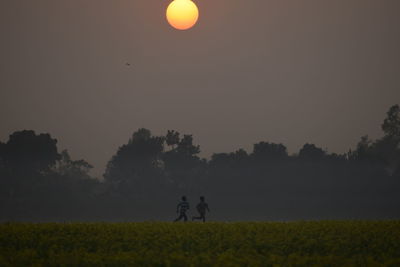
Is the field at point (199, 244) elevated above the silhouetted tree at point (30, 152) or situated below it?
below

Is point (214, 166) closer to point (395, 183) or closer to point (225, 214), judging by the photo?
point (225, 214)

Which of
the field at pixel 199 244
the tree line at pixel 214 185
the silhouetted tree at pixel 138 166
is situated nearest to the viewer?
the field at pixel 199 244

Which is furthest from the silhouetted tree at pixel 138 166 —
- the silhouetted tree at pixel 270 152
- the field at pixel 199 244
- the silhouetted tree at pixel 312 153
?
the field at pixel 199 244

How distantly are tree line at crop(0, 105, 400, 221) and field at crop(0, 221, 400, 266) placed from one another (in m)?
85.7

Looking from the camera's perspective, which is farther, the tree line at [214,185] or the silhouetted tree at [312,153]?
the silhouetted tree at [312,153]

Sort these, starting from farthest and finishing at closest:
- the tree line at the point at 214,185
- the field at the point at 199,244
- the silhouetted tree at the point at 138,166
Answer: the silhouetted tree at the point at 138,166 < the tree line at the point at 214,185 < the field at the point at 199,244

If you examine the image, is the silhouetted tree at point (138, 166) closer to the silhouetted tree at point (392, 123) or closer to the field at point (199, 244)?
the silhouetted tree at point (392, 123)

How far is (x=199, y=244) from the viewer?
27.4 meters

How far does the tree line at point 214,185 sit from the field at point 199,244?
8572 cm

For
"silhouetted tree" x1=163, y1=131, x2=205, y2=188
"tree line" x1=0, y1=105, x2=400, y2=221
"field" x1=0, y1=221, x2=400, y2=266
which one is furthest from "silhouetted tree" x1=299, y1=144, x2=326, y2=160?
"field" x1=0, y1=221, x2=400, y2=266

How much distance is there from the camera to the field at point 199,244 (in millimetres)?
20969

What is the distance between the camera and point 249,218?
4656 inches

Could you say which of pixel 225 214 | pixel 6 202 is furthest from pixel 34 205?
pixel 225 214

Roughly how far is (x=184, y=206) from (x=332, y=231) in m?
14.4
